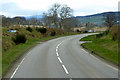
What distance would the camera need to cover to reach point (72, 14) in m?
82.9

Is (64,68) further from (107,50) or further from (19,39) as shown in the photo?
(19,39)

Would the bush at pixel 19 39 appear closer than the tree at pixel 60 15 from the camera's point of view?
Yes

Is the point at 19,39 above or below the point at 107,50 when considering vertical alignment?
above

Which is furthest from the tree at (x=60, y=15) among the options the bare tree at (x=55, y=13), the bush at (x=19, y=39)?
the bush at (x=19, y=39)

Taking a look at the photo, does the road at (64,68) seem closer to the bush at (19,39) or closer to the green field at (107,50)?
the green field at (107,50)

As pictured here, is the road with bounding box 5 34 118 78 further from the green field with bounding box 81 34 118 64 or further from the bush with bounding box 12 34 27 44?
the bush with bounding box 12 34 27 44

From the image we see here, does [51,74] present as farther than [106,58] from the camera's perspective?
No

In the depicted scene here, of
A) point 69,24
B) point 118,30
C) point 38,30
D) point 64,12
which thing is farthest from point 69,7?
point 118,30

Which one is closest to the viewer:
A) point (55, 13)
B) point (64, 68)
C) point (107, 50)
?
point (64, 68)

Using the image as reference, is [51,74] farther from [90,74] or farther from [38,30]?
[38,30]

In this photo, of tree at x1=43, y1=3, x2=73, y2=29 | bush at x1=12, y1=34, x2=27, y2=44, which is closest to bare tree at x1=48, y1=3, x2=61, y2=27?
tree at x1=43, y1=3, x2=73, y2=29

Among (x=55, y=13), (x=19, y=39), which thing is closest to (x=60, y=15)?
(x=55, y=13)

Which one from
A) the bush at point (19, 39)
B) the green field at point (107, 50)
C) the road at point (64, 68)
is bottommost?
the road at point (64, 68)

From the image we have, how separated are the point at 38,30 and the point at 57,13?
23751 millimetres
